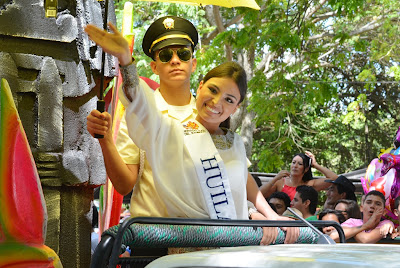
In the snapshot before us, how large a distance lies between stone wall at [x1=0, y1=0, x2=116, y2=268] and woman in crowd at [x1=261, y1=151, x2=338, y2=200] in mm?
3695

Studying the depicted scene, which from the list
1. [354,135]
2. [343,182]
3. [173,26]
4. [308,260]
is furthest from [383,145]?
[308,260]

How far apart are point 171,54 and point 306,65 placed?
41.7 feet

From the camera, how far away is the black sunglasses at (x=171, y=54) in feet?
10.2

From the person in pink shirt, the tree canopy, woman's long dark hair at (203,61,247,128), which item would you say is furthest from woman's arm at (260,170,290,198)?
woman's long dark hair at (203,61,247,128)

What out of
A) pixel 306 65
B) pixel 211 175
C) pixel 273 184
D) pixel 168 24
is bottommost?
pixel 273 184

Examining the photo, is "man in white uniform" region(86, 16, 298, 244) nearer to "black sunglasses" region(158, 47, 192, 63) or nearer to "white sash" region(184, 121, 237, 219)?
"black sunglasses" region(158, 47, 192, 63)

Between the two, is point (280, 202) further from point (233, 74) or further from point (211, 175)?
point (211, 175)

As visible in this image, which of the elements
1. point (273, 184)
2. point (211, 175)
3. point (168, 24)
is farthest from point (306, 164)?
point (211, 175)

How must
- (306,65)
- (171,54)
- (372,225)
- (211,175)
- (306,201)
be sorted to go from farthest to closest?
(306,65) < (306,201) < (372,225) < (171,54) < (211,175)

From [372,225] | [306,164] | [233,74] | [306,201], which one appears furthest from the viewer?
[306,164]

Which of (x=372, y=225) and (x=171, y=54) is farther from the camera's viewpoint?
(x=372, y=225)

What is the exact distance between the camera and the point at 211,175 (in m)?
2.71

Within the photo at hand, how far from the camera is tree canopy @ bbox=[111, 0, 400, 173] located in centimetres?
977

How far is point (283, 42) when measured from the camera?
8914 millimetres
